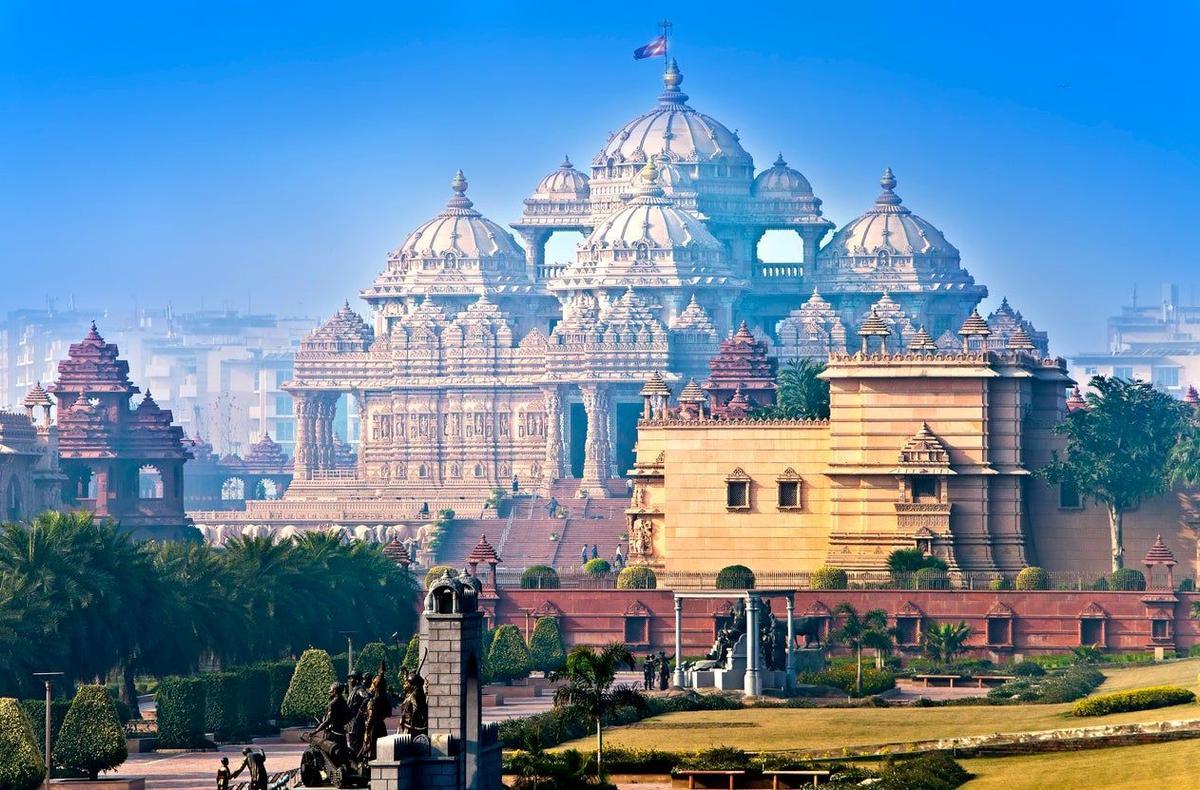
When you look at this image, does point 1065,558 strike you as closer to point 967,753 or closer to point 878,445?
point 878,445

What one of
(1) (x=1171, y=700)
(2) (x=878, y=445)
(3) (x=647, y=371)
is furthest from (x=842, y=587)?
(3) (x=647, y=371)

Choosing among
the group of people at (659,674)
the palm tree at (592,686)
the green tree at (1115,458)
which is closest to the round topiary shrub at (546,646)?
the group of people at (659,674)

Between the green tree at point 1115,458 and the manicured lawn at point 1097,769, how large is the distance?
157 ft

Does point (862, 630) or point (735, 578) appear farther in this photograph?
point (735, 578)

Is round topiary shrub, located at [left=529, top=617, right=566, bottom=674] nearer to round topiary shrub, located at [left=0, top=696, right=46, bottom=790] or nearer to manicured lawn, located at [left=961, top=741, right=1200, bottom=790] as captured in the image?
round topiary shrub, located at [left=0, top=696, right=46, bottom=790]

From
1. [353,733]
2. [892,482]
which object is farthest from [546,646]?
[353,733]

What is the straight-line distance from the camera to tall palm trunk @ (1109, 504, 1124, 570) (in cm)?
11275

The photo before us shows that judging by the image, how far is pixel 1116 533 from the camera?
11369cm

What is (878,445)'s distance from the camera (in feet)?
368

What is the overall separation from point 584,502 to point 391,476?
25368 millimetres

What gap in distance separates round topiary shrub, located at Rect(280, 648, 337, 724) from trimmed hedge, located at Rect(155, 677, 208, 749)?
308 centimetres

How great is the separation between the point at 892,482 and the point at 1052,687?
28.8 meters

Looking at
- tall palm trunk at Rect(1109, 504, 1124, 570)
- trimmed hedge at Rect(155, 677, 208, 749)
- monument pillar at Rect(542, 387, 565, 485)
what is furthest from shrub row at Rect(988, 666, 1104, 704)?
monument pillar at Rect(542, 387, 565, 485)

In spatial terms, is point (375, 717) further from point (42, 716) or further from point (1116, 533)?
point (1116, 533)
